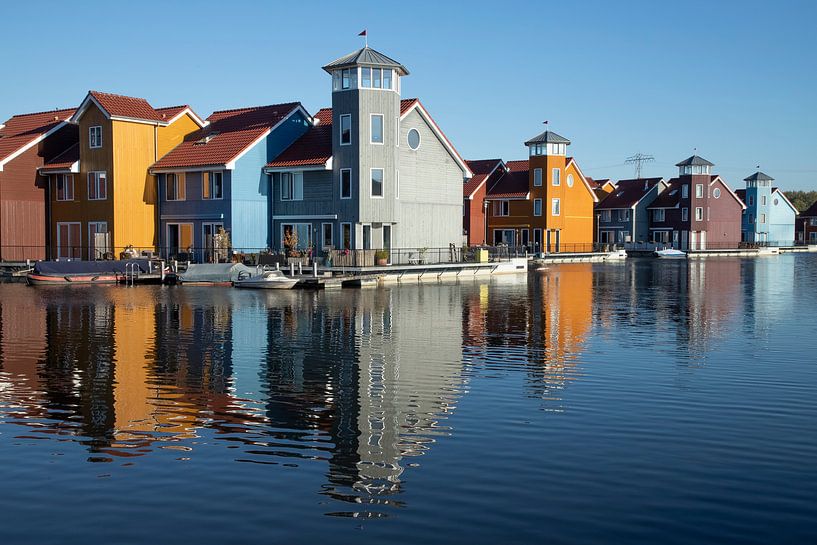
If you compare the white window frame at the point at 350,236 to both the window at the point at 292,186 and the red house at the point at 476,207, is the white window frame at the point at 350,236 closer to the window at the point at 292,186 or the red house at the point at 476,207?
the window at the point at 292,186

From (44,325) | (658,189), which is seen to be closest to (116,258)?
(44,325)

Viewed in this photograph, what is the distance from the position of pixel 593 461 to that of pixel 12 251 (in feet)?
191

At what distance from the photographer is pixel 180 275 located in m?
51.4

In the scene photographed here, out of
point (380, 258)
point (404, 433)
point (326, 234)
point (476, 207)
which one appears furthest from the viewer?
point (476, 207)

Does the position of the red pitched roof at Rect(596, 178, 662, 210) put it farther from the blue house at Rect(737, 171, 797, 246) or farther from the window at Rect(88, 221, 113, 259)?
the window at Rect(88, 221, 113, 259)

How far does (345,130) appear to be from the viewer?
5694 cm

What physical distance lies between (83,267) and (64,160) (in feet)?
49.2

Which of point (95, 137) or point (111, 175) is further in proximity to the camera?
point (95, 137)

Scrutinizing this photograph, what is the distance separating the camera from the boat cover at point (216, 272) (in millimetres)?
50562

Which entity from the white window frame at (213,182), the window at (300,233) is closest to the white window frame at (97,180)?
the white window frame at (213,182)

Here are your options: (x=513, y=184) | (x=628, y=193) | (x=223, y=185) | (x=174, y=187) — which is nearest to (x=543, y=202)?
(x=513, y=184)

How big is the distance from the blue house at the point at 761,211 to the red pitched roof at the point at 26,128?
4134 inches

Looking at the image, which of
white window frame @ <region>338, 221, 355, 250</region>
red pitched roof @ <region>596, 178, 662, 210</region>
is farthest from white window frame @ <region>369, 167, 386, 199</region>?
red pitched roof @ <region>596, 178, 662, 210</region>

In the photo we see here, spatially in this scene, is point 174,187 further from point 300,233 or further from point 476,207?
point 476,207
